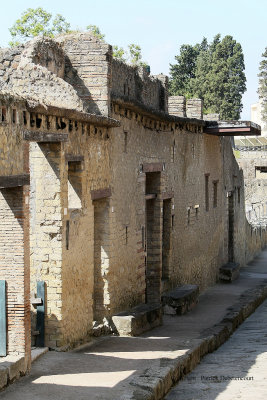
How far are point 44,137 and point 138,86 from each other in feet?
17.8

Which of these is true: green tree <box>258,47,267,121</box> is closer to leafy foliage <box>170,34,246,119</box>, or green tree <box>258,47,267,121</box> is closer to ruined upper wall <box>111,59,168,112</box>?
leafy foliage <box>170,34,246,119</box>

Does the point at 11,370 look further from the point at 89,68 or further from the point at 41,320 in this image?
the point at 89,68

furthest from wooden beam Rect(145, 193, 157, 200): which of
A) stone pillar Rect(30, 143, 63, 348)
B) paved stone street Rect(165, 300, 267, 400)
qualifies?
stone pillar Rect(30, 143, 63, 348)

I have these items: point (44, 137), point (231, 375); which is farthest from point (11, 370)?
point (231, 375)

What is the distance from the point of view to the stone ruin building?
30.8 ft

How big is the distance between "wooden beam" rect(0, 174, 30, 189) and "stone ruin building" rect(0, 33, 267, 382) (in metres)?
0.01

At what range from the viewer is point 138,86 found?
15.1m

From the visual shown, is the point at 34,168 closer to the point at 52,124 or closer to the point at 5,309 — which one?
the point at 52,124

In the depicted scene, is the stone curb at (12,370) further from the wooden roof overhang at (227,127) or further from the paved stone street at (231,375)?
the wooden roof overhang at (227,127)

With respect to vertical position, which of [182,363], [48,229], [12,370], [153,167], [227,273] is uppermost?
[153,167]

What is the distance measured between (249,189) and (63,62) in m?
28.0

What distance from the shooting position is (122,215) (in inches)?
529

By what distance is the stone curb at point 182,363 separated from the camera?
8867mm

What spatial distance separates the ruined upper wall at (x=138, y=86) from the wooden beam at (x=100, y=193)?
1.59 m
